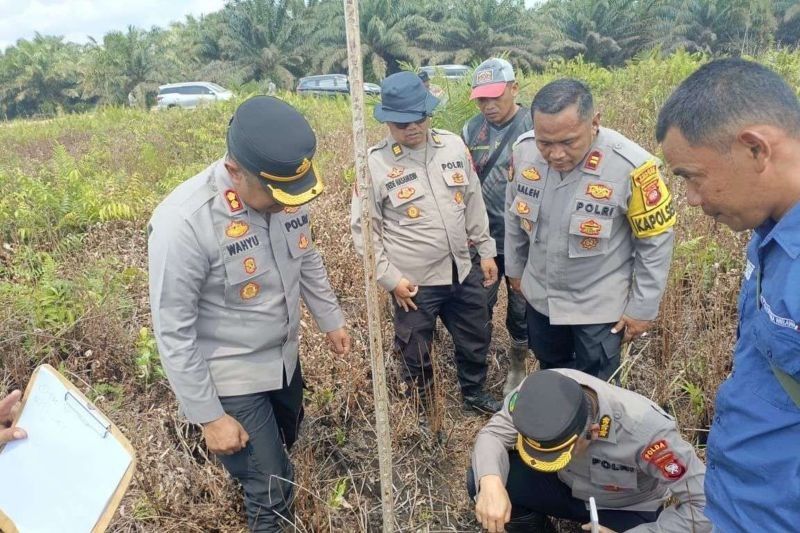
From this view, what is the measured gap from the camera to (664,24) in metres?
23.5

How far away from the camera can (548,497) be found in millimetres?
2186

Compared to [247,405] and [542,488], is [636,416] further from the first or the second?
[247,405]

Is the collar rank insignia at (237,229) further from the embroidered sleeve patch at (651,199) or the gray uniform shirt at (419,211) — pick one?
the embroidered sleeve patch at (651,199)

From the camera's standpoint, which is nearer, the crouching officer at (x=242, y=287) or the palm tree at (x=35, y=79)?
the crouching officer at (x=242, y=287)

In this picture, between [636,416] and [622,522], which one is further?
[622,522]

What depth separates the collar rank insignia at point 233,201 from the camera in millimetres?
1760

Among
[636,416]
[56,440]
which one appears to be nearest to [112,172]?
[56,440]

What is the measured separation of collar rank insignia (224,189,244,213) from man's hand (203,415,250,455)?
677 millimetres

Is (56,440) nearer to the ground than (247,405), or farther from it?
farther from it

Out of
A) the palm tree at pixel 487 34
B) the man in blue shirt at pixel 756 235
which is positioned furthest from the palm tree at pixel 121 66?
the man in blue shirt at pixel 756 235

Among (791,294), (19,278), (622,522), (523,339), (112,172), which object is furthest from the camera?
(112,172)

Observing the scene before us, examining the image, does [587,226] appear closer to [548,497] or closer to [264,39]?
[548,497]

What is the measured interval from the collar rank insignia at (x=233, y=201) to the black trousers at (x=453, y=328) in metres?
1.25

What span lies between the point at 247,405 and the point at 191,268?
21.4 inches
